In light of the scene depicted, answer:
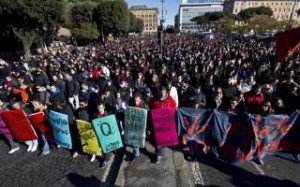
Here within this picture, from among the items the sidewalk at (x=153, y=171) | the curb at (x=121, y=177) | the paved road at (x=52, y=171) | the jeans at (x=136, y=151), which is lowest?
the paved road at (x=52, y=171)

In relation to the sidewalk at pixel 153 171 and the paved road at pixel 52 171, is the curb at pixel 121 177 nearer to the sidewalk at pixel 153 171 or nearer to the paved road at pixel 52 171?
the sidewalk at pixel 153 171

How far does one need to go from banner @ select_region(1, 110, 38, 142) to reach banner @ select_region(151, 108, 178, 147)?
11.4 feet

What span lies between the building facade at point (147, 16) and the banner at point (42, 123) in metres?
143

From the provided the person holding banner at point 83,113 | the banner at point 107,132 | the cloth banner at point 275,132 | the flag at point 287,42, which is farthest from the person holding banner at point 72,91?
the flag at point 287,42

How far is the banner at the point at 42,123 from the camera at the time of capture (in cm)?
582

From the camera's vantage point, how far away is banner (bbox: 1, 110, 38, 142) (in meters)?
5.87

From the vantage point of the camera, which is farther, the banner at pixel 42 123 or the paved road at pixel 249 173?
the banner at pixel 42 123

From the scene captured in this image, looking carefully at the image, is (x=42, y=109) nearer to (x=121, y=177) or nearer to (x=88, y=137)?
(x=88, y=137)

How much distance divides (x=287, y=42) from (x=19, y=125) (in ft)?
27.5

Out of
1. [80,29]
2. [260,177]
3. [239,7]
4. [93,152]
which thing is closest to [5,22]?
[80,29]

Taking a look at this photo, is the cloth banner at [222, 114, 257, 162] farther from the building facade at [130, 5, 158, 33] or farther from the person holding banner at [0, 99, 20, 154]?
the building facade at [130, 5, 158, 33]

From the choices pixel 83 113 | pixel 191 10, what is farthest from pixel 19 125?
pixel 191 10

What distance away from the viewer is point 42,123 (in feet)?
19.4

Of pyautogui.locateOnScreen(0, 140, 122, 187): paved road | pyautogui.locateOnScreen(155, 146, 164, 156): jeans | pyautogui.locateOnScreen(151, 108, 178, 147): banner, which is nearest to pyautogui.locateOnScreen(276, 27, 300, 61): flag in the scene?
pyautogui.locateOnScreen(151, 108, 178, 147): banner
